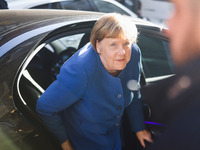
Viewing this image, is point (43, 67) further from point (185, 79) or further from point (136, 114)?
point (185, 79)

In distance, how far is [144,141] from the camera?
6.48 ft

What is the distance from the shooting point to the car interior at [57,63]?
66.4 inches

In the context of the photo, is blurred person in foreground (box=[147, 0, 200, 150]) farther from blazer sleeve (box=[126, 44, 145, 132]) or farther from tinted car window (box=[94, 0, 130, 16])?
tinted car window (box=[94, 0, 130, 16])

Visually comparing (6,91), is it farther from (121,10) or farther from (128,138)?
(121,10)

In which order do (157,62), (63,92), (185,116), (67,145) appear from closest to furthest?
1. (185,116)
2. (63,92)
3. (67,145)
4. (157,62)

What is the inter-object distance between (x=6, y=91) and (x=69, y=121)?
0.48m

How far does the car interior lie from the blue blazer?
145 mm

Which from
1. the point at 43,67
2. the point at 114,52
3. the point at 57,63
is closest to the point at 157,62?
the point at 57,63

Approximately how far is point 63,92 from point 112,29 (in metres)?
0.46

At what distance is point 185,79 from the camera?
895mm

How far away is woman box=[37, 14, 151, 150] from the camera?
1482 mm

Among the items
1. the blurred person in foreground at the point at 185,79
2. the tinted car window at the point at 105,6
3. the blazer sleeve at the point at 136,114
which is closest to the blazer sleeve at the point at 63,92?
the blazer sleeve at the point at 136,114

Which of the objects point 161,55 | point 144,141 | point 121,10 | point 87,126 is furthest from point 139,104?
point 121,10

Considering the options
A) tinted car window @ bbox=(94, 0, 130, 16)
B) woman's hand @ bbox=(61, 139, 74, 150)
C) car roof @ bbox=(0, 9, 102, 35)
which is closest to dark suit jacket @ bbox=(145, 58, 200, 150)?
woman's hand @ bbox=(61, 139, 74, 150)
